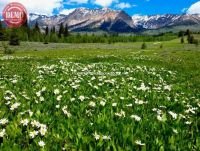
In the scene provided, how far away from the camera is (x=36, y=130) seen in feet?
20.9

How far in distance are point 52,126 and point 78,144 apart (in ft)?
3.95

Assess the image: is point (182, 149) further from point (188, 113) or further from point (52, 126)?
point (188, 113)

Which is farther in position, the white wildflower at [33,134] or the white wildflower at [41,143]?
the white wildflower at [33,134]

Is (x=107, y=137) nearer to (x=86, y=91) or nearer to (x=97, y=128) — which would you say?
(x=97, y=128)

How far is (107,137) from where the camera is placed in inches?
233

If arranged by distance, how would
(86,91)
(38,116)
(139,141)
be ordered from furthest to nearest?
(86,91) → (38,116) → (139,141)

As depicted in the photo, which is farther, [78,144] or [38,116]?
[38,116]

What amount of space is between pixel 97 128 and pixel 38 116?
125 cm

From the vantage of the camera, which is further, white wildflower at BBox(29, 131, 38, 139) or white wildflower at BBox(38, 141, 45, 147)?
white wildflower at BBox(29, 131, 38, 139)

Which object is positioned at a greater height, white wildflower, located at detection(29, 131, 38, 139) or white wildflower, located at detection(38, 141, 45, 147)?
white wildflower, located at detection(29, 131, 38, 139)

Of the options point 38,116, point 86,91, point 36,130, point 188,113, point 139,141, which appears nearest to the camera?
point 139,141

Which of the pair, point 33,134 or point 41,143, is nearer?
point 41,143

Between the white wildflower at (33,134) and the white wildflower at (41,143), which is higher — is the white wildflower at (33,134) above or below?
above

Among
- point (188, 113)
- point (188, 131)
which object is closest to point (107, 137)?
point (188, 131)
